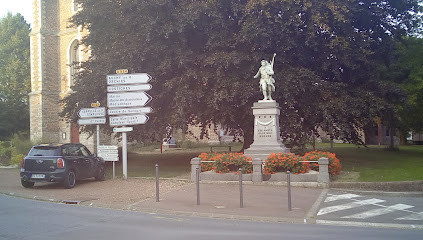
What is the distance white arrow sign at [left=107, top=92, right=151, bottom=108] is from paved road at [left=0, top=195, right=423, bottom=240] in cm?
693

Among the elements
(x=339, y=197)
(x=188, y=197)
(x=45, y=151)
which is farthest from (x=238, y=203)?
(x=45, y=151)

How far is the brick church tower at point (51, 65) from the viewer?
123 ft

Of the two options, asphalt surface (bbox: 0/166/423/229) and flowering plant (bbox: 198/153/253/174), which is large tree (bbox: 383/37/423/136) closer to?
flowering plant (bbox: 198/153/253/174)

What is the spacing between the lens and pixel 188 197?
11820 millimetres

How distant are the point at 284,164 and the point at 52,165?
7.62m

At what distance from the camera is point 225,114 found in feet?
63.9

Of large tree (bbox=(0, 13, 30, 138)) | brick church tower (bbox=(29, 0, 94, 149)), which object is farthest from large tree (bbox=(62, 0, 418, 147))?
large tree (bbox=(0, 13, 30, 138))

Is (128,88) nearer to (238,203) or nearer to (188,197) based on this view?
(188,197)

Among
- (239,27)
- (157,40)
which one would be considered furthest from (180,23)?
(239,27)

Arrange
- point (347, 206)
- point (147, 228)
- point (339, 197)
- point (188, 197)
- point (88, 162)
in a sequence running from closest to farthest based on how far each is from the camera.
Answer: point (147, 228) < point (347, 206) < point (188, 197) < point (339, 197) < point (88, 162)

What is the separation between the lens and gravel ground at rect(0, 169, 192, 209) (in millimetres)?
11509

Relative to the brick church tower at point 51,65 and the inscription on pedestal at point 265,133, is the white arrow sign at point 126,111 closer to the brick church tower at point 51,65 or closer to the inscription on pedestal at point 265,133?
the inscription on pedestal at point 265,133

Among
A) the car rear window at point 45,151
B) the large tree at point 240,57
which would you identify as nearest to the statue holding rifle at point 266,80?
the large tree at point 240,57

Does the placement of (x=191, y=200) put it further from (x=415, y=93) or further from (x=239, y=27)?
(x=415, y=93)
